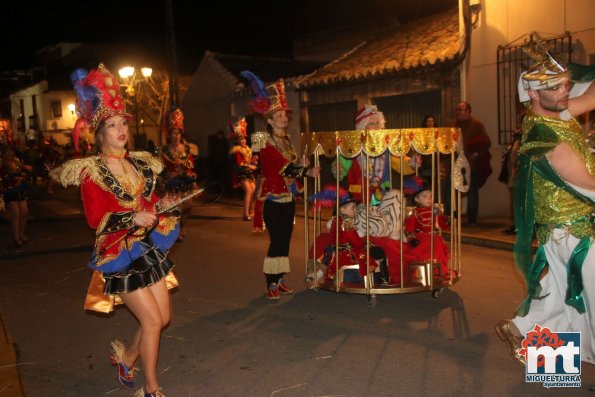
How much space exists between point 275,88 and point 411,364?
3.04 m

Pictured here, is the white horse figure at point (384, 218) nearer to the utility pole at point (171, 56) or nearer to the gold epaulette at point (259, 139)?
the gold epaulette at point (259, 139)

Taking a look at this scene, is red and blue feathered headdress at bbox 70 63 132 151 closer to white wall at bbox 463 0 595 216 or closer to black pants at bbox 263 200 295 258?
black pants at bbox 263 200 295 258

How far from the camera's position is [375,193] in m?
6.02

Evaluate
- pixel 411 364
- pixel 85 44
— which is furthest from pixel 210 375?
pixel 85 44

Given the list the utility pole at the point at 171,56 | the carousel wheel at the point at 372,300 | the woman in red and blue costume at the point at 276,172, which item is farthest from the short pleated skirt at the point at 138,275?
the utility pole at the point at 171,56

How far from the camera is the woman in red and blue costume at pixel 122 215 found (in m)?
3.70

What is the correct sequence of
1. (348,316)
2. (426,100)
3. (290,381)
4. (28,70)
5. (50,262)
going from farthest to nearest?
(28,70) < (426,100) < (50,262) < (348,316) < (290,381)

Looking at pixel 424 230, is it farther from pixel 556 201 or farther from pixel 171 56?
pixel 171 56

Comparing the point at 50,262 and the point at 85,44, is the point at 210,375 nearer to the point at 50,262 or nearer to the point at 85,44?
the point at 50,262

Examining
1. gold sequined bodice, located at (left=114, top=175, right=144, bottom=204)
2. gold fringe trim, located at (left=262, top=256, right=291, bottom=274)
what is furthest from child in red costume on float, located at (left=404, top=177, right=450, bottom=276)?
gold sequined bodice, located at (left=114, top=175, right=144, bottom=204)

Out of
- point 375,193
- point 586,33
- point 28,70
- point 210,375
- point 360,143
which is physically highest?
point 28,70

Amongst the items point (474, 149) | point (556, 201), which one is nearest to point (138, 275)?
point (556, 201)

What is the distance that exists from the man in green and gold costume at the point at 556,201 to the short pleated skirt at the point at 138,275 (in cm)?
242

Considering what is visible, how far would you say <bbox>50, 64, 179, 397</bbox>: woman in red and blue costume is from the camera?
370 centimetres
